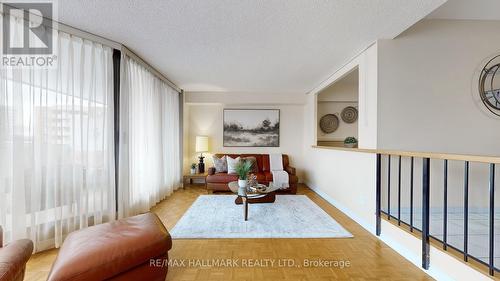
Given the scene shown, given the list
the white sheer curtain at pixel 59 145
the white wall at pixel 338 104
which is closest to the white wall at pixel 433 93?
the white wall at pixel 338 104

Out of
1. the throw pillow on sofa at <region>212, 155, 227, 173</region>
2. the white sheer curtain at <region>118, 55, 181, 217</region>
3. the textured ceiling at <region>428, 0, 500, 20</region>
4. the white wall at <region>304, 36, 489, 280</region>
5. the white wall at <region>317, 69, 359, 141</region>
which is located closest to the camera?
the white wall at <region>304, 36, 489, 280</region>

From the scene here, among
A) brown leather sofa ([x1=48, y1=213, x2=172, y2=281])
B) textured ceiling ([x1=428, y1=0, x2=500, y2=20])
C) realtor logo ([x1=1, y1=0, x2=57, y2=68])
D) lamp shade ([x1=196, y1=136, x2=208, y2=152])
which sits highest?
textured ceiling ([x1=428, y1=0, x2=500, y2=20])

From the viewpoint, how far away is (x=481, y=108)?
278 cm

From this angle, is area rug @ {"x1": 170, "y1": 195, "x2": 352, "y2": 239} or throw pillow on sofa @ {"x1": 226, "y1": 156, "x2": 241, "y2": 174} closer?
area rug @ {"x1": 170, "y1": 195, "x2": 352, "y2": 239}

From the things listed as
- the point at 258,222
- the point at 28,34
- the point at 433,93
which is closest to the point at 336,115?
the point at 433,93

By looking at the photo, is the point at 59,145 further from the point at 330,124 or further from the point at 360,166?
the point at 330,124

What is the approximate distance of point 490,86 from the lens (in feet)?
9.27

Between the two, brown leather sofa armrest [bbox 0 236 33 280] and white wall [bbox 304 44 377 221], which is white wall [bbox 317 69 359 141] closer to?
white wall [bbox 304 44 377 221]

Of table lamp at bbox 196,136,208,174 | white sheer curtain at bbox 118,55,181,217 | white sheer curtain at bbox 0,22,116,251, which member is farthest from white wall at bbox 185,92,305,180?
white sheer curtain at bbox 0,22,116,251

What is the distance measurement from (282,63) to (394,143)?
1973 mm

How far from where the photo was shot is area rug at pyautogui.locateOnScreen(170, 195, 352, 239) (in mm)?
2664

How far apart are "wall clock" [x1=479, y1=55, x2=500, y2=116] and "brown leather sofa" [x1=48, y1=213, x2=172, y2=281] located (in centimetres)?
405

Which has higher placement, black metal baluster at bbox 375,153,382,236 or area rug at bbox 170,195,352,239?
black metal baluster at bbox 375,153,382,236

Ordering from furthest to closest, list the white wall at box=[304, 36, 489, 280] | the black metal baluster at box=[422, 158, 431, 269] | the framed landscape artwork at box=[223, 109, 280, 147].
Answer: the framed landscape artwork at box=[223, 109, 280, 147]
the black metal baluster at box=[422, 158, 431, 269]
the white wall at box=[304, 36, 489, 280]
